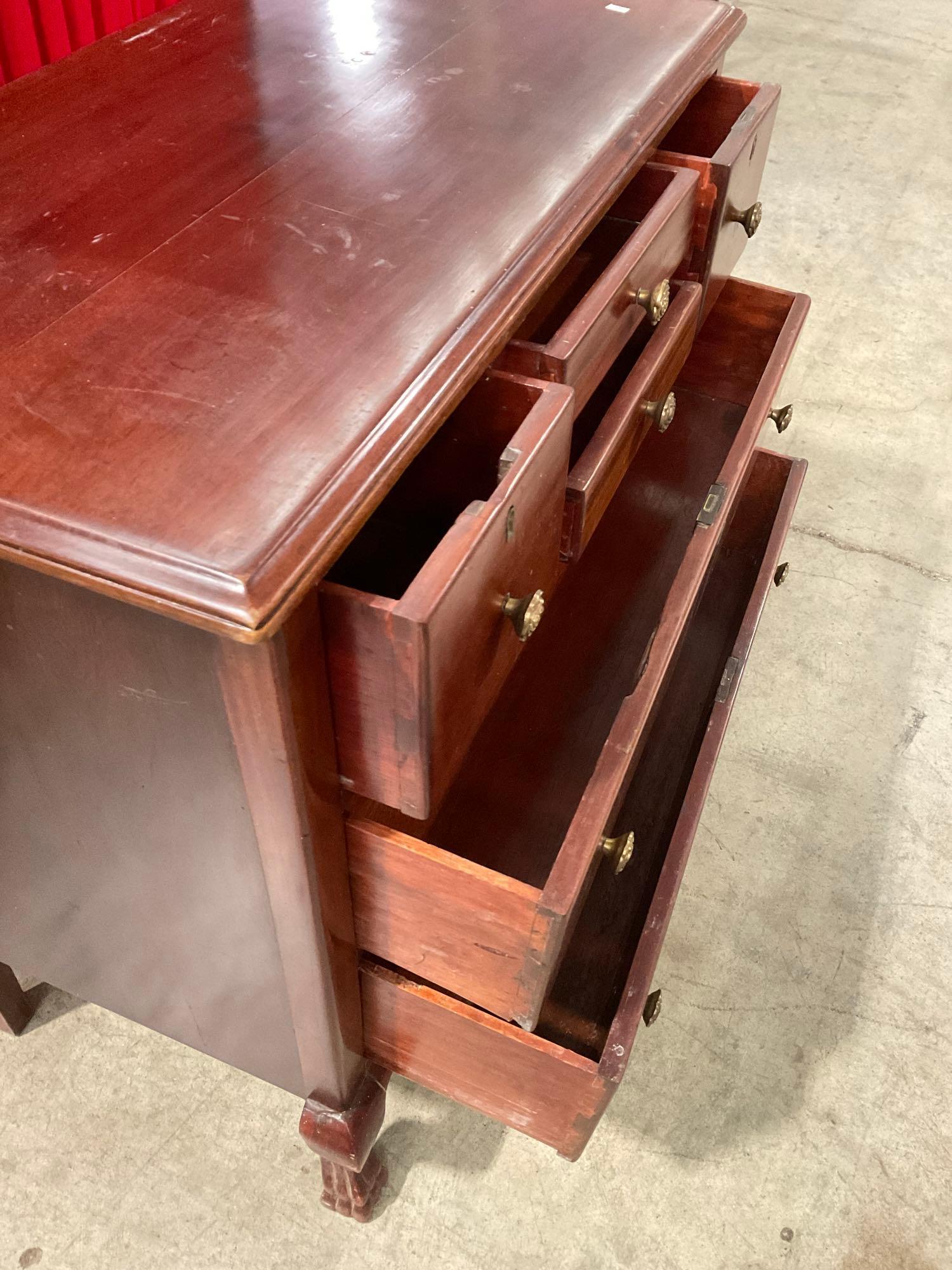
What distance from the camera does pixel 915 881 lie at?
44.4 inches

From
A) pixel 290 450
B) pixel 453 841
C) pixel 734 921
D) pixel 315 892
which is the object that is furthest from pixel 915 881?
pixel 290 450

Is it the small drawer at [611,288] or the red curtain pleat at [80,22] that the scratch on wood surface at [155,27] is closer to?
the red curtain pleat at [80,22]

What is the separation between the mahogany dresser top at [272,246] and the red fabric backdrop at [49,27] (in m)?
0.16

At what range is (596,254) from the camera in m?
0.87

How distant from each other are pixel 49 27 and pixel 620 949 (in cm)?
96

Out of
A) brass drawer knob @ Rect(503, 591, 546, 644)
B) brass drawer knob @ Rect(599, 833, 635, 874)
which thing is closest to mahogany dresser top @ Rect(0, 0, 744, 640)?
brass drawer knob @ Rect(503, 591, 546, 644)

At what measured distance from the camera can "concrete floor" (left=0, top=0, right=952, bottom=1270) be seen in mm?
872

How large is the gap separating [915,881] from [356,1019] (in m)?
0.67

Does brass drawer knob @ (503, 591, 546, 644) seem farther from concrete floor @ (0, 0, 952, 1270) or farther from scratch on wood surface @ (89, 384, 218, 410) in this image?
concrete floor @ (0, 0, 952, 1270)

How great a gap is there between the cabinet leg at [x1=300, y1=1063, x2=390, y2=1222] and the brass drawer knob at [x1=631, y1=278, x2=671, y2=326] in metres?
0.60

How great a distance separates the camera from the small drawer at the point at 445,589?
0.48 m

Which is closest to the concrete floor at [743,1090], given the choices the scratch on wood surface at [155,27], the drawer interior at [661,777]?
the drawer interior at [661,777]

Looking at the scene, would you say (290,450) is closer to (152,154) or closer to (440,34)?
(152,154)

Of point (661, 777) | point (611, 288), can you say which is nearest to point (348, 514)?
point (611, 288)
